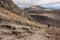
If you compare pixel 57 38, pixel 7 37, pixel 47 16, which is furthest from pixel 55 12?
pixel 7 37

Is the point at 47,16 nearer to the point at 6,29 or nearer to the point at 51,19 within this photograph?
the point at 51,19

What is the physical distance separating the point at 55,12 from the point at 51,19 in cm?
323

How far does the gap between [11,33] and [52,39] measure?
281 inches

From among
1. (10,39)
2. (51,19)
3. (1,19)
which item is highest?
(1,19)

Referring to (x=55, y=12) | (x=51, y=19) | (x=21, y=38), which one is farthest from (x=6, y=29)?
(x=55, y=12)

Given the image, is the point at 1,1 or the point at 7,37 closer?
the point at 7,37

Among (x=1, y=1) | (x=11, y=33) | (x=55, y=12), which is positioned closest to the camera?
(x=11, y=33)

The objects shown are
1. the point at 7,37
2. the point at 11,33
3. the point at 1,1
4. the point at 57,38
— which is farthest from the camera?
the point at 57,38

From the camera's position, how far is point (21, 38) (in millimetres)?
13867

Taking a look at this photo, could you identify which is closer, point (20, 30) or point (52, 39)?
point (20, 30)

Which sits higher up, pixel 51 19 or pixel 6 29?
pixel 6 29

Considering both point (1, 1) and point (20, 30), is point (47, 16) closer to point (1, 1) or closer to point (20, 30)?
point (1, 1)

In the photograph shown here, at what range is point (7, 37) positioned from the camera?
12117 millimetres

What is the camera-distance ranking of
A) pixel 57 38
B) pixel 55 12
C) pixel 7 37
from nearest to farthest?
pixel 7 37
pixel 57 38
pixel 55 12
